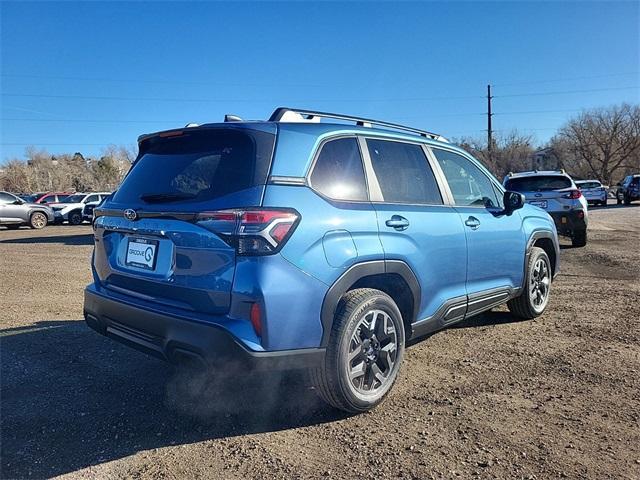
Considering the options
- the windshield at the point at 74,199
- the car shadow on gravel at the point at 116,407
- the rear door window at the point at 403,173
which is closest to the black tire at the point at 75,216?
the windshield at the point at 74,199

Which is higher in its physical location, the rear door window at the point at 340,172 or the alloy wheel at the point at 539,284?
the rear door window at the point at 340,172

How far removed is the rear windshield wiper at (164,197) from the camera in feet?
9.61

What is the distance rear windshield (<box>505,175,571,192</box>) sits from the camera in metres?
10.8

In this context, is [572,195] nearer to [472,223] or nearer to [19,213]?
[472,223]

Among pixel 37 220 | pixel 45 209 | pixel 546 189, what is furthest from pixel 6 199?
pixel 546 189

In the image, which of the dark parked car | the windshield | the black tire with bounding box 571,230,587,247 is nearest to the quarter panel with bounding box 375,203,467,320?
the black tire with bounding box 571,230,587,247

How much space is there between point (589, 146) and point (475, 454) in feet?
223

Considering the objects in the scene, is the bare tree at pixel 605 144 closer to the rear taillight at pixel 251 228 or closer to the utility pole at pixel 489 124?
the utility pole at pixel 489 124

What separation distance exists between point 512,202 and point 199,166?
3.18 meters

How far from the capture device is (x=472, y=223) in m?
4.25

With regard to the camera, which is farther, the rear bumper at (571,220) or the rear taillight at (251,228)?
the rear bumper at (571,220)

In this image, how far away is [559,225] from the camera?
10.7 metres

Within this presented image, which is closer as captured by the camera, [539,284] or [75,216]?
[539,284]

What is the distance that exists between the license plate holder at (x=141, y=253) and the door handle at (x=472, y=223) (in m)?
2.54
